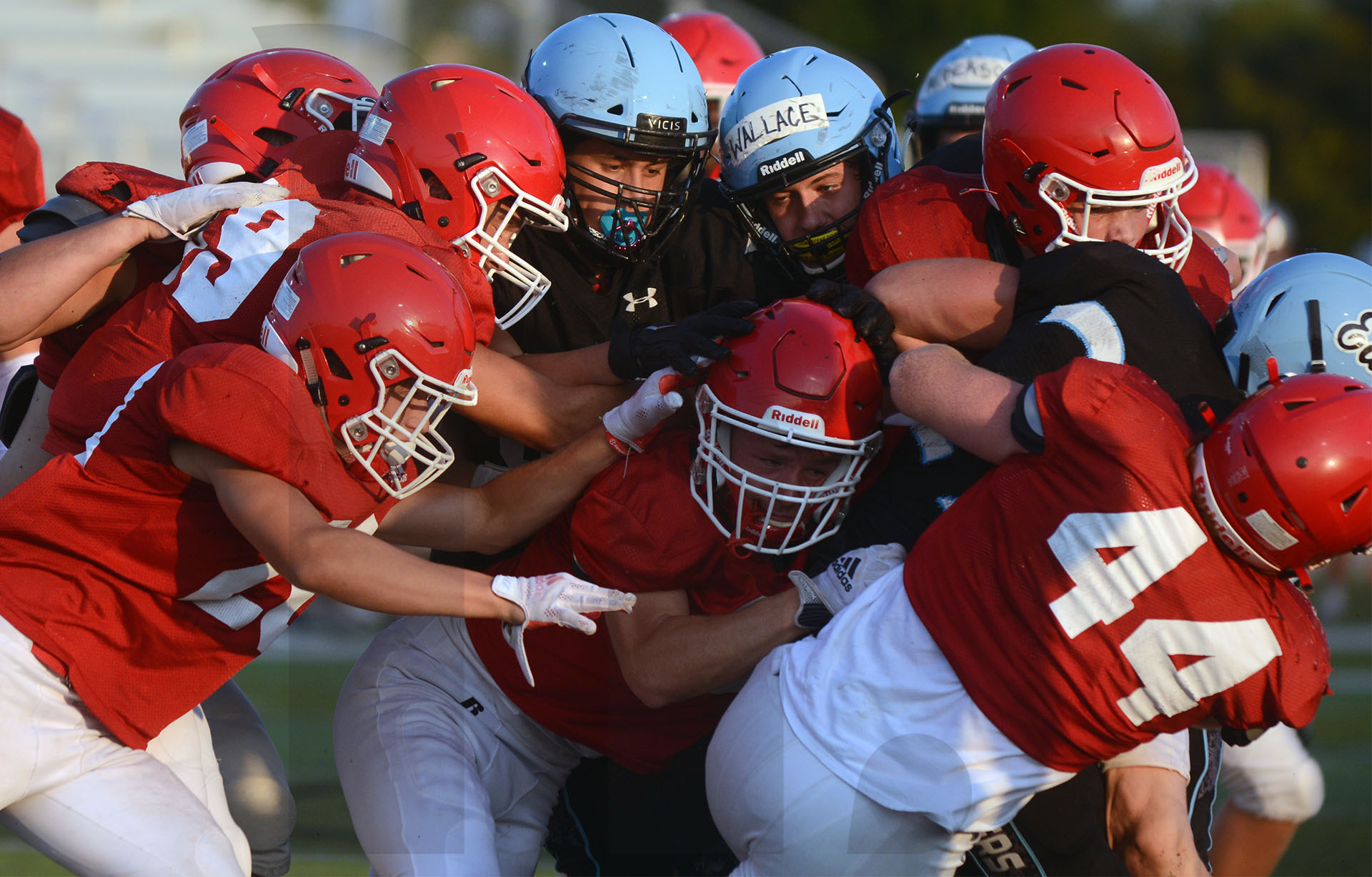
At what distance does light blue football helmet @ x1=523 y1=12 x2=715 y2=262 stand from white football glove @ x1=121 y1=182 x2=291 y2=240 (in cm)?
90

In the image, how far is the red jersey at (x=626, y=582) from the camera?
3168mm

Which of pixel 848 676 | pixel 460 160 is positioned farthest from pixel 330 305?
pixel 848 676

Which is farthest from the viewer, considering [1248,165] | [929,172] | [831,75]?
[1248,165]

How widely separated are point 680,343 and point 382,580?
0.95 m

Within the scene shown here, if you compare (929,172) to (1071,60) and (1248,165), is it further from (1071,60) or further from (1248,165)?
(1248,165)

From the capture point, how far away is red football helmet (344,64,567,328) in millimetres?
3441

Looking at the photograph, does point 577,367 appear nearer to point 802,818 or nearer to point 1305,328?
point 802,818

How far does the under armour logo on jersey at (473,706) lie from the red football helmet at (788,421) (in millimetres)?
843

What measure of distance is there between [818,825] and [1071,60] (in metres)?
2.00

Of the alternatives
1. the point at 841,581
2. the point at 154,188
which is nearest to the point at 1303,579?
the point at 841,581

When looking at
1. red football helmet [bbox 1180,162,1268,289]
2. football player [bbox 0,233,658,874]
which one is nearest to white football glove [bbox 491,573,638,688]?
football player [bbox 0,233,658,874]

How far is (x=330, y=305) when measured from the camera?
9.34 ft

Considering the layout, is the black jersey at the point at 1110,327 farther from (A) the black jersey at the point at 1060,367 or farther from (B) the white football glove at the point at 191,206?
(B) the white football glove at the point at 191,206

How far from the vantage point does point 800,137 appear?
374 cm
